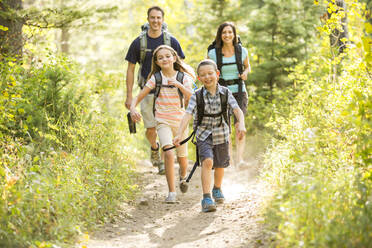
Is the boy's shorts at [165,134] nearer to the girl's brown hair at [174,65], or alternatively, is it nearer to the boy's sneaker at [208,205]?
the girl's brown hair at [174,65]

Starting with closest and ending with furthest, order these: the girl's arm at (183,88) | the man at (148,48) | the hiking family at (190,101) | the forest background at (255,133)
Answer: the forest background at (255,133) → the hiking family at (190,101) → the girl's arm at (183,88) → the man at (148,48)

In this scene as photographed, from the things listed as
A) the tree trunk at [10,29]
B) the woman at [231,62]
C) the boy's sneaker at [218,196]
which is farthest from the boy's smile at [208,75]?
the tree trunk at [10,29]

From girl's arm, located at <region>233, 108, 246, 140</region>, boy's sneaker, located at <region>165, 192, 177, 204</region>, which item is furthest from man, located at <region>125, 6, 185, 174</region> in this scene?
girl's arm, located at <region>233, 108, 246, 140</region>

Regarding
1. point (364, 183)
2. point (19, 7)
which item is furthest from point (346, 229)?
point (19, 7)

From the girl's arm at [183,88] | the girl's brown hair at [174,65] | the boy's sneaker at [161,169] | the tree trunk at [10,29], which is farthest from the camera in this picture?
the boy's sneaker at [161,169]

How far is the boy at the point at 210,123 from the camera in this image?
569 cm

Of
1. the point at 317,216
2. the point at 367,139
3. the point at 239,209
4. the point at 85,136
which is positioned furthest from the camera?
the point at 85,136

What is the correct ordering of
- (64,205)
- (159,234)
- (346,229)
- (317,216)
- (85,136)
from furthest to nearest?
(85,136) → (159,234) → (64,205) → (317,216) → (346,229)

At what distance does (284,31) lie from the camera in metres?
10.1

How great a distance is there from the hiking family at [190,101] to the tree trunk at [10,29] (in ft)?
7.16

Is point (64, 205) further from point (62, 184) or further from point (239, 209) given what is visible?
point (239, 209)

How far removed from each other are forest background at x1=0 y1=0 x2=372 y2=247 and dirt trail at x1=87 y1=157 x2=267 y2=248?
0.77 ft

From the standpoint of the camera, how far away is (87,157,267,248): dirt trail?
4.52 m

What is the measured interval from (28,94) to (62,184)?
9.19 ft
